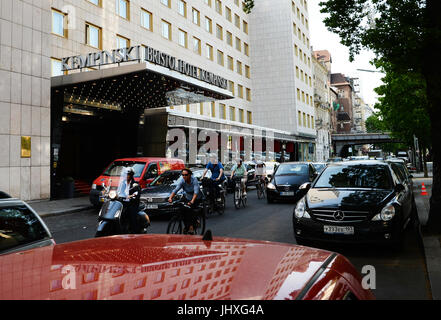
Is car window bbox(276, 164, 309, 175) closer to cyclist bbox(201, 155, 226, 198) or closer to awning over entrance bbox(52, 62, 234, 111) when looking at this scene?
cyclist bbox(201, 155, 226, 198)

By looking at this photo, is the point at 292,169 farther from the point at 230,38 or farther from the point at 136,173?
the point at 230,38

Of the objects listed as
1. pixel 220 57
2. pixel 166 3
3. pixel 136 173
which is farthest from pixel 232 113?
pixel 136 173

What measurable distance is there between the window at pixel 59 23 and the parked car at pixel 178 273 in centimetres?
2082

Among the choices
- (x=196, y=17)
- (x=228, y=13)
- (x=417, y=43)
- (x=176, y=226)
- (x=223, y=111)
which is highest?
(x=228, y=13)

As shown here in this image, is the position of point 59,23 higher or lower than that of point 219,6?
lower

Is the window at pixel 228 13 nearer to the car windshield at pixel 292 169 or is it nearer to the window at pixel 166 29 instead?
the window at pixel 166 29

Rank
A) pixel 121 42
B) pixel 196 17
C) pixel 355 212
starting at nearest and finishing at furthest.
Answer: pixel 355 212
pixel 121 42
pixel 196 17

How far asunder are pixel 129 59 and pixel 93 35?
303 inches

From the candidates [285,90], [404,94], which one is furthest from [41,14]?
[285,90]

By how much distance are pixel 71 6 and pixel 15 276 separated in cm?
2253

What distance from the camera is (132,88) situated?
1875 cm

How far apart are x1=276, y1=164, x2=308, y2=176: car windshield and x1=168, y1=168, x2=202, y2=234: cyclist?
8.08 meters

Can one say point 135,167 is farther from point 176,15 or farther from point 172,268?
point 176,15

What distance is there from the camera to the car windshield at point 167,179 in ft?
40.7
